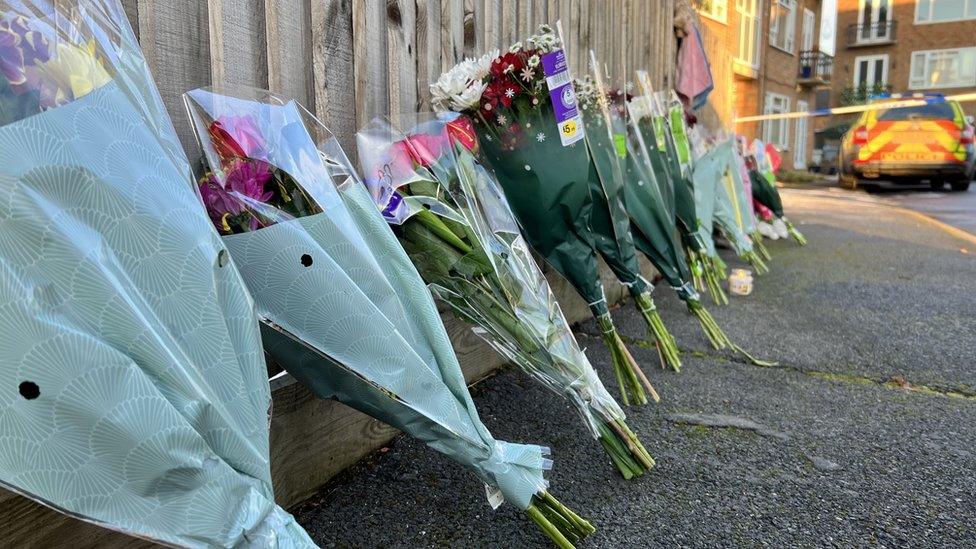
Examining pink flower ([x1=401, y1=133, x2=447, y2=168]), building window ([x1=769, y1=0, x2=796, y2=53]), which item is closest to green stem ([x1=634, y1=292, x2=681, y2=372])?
pink flower ([x1=401, y1=133, x2=447, y2=168])

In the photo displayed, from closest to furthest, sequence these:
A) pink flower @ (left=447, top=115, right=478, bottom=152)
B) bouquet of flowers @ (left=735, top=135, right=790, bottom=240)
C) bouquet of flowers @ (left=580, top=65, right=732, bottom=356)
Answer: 1. pink flower @ (left=447, top=115, right=478, bottom=152)
2. bouquet of flowers @ (left=580, top=65, right=732, bottom=356)
3. bouquet of flowers @ (left=735, top=135, right=790, bottom=240)

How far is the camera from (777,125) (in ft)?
80.6

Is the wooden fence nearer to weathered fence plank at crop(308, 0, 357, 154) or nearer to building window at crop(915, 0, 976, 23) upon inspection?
weathered fence plank at crop(308, 0, 357, 154)

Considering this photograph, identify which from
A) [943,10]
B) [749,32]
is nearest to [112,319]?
[749,32]

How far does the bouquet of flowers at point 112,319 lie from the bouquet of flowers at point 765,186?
6.84 m

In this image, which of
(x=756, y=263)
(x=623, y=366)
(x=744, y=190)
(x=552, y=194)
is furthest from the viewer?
(x=744, y=190)

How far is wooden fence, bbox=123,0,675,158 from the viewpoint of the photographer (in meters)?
1.64

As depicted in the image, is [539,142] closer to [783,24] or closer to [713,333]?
[713,333]

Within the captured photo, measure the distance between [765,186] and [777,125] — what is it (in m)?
19.9

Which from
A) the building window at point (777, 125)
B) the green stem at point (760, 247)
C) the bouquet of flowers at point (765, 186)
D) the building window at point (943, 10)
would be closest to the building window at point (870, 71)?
the building window at point (943, 10)

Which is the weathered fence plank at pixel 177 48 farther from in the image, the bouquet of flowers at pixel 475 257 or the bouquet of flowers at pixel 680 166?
the bouquet of flowers at pixel 680 166

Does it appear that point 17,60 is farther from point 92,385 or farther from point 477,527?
point 477,527

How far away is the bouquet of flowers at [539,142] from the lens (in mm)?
2309

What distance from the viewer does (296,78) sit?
197cm
